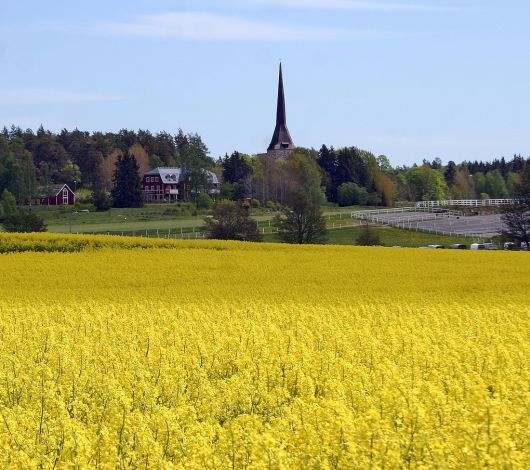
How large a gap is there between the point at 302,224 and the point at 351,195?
6943cm

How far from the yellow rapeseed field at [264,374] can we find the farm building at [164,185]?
5125 inches

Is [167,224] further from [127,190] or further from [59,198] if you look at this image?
[59,198]

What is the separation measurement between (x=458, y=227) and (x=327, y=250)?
6556cm

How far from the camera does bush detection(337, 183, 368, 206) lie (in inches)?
6033

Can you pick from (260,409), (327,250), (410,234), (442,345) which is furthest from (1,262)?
(410,234)

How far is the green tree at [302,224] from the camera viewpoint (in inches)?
3337

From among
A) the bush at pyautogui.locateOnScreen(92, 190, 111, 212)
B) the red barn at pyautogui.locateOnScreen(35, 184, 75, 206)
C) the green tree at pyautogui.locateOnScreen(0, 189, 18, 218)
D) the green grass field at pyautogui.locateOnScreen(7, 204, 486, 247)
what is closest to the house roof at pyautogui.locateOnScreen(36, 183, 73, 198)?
the red barn at pyautogui.locateOnScreen(35, 184, 75, 206)

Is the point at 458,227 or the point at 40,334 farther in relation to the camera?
the point at 458,227

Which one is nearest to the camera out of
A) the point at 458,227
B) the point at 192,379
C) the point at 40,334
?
the point at 192,379

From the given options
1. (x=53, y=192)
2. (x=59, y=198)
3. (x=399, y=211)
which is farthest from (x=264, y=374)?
(x=59, y=198)

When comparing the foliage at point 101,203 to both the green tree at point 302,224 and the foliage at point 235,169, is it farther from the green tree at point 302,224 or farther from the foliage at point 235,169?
the green tree at point 302,224

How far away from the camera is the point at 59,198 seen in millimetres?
146500

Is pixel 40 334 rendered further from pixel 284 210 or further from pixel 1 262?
pixel 284 210

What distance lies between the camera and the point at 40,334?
1875 cm
